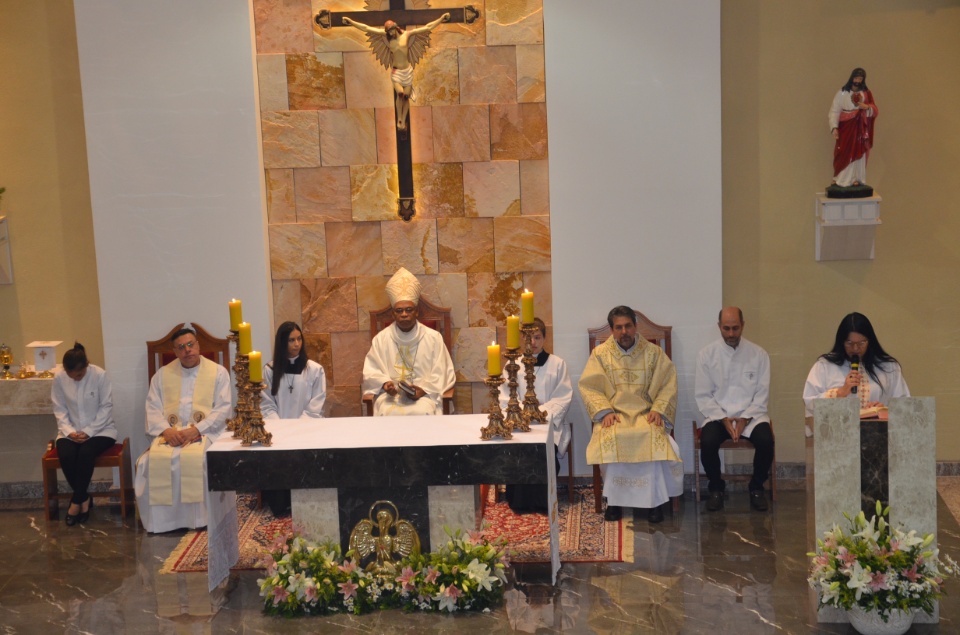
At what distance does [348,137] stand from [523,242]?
1506 mm

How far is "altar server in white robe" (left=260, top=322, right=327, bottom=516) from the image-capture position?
8.16 metres

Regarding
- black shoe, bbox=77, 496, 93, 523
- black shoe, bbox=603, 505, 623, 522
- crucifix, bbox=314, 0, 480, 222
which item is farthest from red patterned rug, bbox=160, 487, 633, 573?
crucifix, bbox=314, 0, 480, 222

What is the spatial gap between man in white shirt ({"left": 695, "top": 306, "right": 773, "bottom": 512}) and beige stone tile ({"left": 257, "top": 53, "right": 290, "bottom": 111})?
3.57m

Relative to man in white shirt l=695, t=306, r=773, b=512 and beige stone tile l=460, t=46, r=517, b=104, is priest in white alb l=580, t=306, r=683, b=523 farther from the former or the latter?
beige stone tile l=460, t=46, r=517, b=104

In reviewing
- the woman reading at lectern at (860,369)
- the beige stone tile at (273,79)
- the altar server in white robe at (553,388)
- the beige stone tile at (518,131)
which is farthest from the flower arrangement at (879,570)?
the beige stone tile at (273,79)

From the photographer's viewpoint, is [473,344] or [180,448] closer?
[180,448]

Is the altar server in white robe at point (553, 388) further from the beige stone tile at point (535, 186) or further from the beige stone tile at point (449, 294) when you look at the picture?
the beige stone tile at point (535, 186)

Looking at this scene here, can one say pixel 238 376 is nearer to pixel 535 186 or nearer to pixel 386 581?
pixel 386 581

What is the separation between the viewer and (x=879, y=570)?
18.4ft

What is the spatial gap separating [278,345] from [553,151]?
2404 millimetres

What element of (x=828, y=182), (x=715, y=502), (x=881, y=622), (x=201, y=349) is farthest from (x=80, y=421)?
(x=828, y=182)

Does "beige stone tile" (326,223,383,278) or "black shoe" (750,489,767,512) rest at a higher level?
"beige stone tile" (326,223,383,278)

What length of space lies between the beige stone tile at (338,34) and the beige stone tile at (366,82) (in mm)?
68

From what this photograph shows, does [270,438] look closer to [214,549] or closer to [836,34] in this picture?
[214,549]
